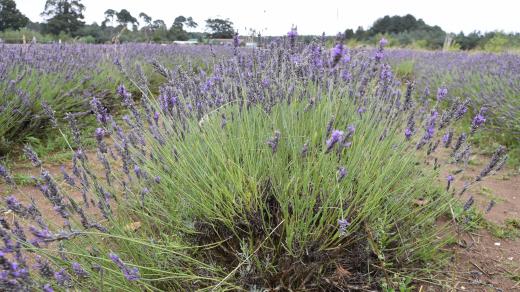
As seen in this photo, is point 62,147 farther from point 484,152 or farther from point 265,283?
point 484,152

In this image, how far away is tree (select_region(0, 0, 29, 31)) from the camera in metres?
31.3

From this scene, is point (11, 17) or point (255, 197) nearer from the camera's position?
point (255, 197)

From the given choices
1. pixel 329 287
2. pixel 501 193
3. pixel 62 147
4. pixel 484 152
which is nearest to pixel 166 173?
pixel 329 287

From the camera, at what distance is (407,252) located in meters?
1.59

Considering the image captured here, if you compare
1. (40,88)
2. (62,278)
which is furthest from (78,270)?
(40,88)

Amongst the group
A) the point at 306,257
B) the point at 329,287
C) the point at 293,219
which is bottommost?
the point at 329,287

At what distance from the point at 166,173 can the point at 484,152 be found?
328cm

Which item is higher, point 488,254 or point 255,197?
point 255,197

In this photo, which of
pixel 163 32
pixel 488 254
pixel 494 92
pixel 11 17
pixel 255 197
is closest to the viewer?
pixel 255 197

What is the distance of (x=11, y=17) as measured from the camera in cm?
3170

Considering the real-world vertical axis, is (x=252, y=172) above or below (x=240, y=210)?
above

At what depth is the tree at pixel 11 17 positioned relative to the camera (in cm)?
3134

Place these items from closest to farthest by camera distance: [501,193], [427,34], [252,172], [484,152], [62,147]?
1. [252,172]
2. [501,193]
3. [62,147]
4. [484,152]
5. [427,34]

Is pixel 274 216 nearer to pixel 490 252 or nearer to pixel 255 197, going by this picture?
pixel 255 197
